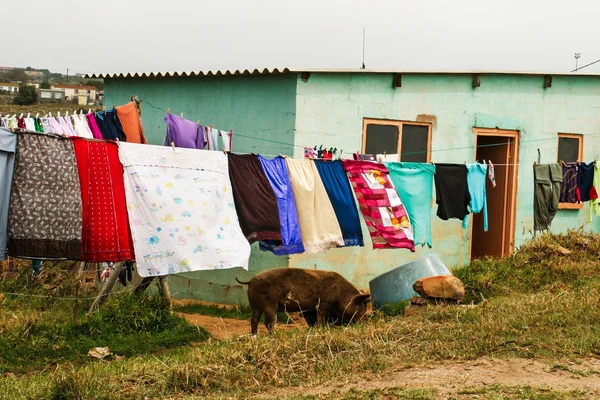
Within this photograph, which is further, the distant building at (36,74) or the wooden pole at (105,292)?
the distant building at (36,74)

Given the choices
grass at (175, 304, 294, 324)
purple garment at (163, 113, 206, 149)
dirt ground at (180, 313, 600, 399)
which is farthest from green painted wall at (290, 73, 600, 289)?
dirt ground at (180, 313, 600, 399)

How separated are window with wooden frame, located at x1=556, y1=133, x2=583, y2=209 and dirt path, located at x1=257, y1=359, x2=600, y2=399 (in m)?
7.77

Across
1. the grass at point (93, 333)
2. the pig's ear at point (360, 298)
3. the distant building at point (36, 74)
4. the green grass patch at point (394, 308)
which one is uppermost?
the distant building at point (36, 74)

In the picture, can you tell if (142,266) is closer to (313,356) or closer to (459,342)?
(313,356)

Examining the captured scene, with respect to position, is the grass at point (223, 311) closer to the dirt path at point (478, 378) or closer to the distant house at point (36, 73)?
the dirt path at point (478, 378)

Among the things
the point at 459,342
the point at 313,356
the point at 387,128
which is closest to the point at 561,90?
the point at 387,128

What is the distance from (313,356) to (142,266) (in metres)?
1.98

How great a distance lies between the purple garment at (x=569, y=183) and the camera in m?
12.9

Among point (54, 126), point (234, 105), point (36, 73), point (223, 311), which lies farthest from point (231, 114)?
point (36, 73)

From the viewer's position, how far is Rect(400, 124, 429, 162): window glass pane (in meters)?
13.0

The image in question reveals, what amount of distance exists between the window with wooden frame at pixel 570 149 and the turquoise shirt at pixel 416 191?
4.88 m

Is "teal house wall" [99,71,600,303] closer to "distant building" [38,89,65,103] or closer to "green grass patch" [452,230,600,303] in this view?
"green grass patch" [452,230,600,303]

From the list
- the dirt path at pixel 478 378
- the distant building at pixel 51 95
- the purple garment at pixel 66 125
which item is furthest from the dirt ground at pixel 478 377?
the distant building at pixel 51 95

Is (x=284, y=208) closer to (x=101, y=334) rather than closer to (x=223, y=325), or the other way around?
(x=223, y=325)
